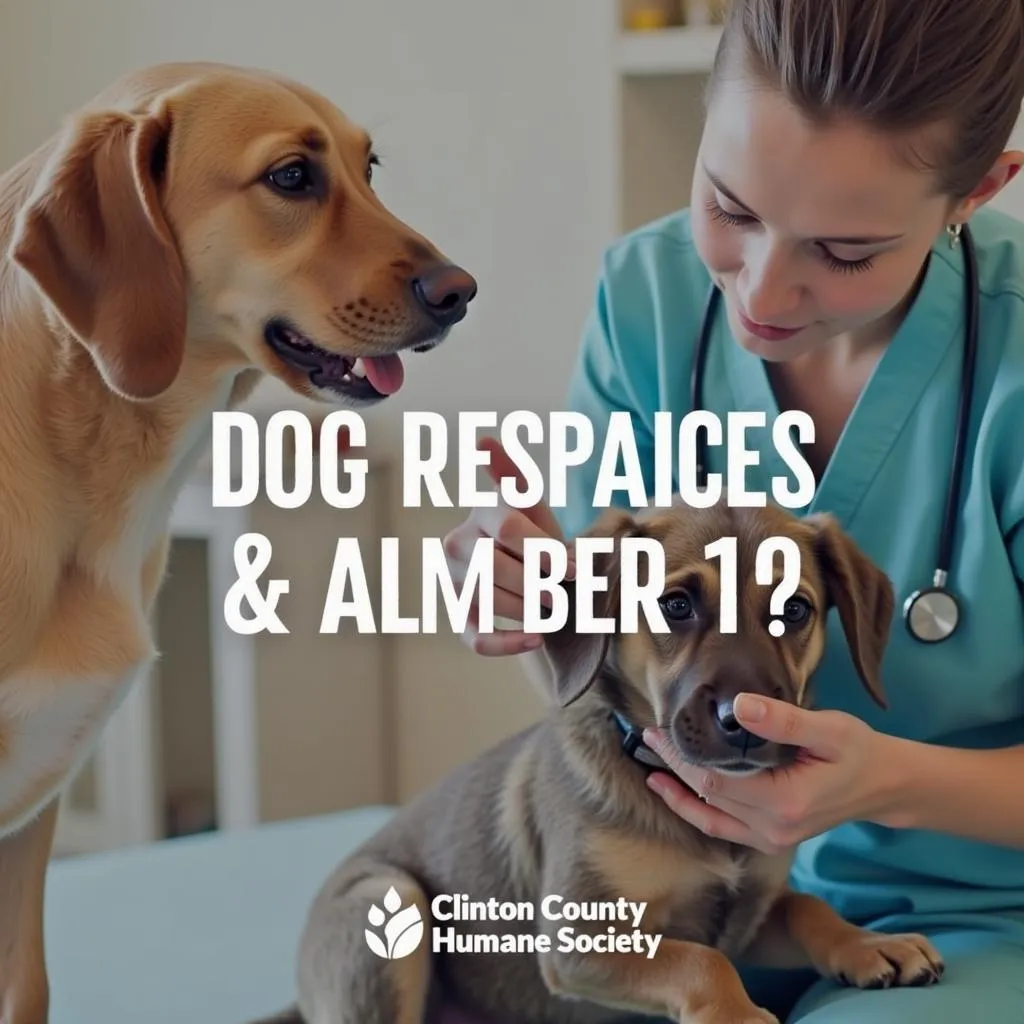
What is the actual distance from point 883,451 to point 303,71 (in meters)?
1.34

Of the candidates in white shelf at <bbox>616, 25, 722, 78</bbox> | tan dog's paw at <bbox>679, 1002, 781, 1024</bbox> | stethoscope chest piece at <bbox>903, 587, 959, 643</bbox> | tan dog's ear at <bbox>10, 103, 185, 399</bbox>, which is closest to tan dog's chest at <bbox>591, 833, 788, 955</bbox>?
tan dog's paw at <bbox>679, 1002, 781, 1024</bbox>

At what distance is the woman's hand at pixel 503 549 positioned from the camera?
1.24 metres

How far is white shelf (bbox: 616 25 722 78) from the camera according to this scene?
1934 mm

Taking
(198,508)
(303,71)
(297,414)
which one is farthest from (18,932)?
(303,71)

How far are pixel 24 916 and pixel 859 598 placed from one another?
0.73 meters

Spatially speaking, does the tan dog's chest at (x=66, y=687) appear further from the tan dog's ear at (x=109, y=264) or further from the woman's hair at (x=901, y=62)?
the woman's hair at (x=901, y=62)

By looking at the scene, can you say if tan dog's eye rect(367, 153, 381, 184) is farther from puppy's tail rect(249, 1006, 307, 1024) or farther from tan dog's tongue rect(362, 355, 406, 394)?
puppy's tail rect(249, 1006, 307, 1024)

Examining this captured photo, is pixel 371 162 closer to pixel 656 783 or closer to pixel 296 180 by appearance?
pixel 296 180

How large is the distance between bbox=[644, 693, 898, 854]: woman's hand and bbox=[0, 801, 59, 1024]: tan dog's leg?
0.51 meters

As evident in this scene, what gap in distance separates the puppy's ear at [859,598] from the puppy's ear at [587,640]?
0.16m

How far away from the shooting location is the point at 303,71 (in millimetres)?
2338

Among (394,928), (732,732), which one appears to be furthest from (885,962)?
(394,928)

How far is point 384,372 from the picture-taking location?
108cm

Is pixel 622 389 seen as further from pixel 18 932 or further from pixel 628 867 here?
pixel 18 932
